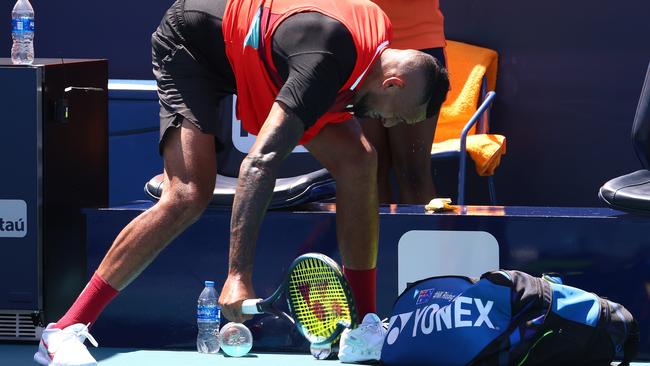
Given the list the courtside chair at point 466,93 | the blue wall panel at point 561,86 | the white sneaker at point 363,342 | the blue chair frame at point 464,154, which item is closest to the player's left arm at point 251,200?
the white sneaker at point 363,342

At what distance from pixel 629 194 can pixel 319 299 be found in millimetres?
1115

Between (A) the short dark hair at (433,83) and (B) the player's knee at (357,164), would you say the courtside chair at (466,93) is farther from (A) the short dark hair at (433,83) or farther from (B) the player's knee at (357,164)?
(A) the short dark hair at (433,83)

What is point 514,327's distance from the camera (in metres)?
4.11

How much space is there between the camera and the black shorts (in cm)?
441

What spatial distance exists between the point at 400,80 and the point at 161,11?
2675 millimetres

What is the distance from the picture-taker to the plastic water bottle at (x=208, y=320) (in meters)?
4.69

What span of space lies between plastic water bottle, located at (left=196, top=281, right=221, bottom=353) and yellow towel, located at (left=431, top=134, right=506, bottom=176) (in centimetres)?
146

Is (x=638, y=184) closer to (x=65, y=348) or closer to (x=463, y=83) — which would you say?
(x=463, y=83)

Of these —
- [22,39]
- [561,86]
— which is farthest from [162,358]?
[561,86]

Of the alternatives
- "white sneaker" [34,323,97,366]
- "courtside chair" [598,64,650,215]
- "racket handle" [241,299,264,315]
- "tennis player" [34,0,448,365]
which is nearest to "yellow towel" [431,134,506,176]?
"courtside chair" [598,64,650,215]

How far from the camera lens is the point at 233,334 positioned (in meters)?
4.67

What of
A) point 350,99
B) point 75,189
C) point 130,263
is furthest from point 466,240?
point 75,189

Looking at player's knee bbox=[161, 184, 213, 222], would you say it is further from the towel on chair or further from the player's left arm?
the towel on chair

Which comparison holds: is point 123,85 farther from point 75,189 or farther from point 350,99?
point 350,99
